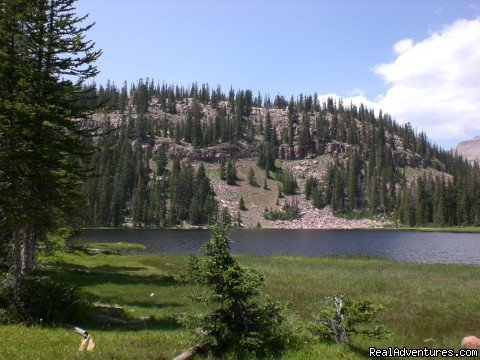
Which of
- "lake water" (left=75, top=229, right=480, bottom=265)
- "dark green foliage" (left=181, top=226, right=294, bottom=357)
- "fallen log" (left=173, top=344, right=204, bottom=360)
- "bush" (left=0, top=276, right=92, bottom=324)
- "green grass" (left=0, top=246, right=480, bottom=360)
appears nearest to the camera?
"fallen log" (left=173, top=344, right=204, bottom=360)

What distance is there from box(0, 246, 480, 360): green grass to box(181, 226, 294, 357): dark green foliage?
734 millimetres

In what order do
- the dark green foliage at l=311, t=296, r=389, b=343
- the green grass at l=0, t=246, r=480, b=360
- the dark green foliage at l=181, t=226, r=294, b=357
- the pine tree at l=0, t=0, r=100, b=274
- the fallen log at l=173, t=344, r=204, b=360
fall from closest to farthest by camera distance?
1. the fallen log at l=173, t=344, r=204, b=360
2. the dark green foliage at l=181, t=226, r=294, b=357
3. the green grass at l=0, t=246, r=480, b=360
4. the dark green foliage at l=311, t=296, r=389, b=343
5. the pine tree at l=0, t=0, r=100, b=274

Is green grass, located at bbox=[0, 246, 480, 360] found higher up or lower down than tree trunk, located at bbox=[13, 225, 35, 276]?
lower down

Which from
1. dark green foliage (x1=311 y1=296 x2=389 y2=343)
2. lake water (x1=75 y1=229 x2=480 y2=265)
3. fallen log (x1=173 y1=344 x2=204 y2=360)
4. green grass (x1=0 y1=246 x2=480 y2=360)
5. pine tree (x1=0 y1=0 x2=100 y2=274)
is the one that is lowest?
lake water (x1=75 y1=229 x2=480 y2=265)

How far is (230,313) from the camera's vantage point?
41.3 feet

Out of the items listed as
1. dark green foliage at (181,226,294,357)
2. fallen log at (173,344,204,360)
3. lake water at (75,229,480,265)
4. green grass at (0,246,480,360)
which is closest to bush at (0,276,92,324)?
green grass at (0,246,480,360)

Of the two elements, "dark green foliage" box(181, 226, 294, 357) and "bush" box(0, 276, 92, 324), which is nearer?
"dark green foliage" box(181, 226, 294, 357)

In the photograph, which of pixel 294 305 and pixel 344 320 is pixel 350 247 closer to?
pixel 294 305

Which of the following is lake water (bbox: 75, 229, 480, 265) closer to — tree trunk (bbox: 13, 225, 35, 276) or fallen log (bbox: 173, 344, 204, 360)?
tree trunk (bbox: 13, 225, 35, 276)

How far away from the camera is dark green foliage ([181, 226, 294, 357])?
12.0 m

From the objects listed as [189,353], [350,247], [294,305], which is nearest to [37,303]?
[189,353]

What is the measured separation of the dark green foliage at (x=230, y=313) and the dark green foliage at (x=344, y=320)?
1.46 m

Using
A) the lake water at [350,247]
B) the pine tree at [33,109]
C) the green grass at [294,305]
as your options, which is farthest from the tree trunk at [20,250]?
the lake water at [350,247]

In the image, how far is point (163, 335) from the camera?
15.1m
